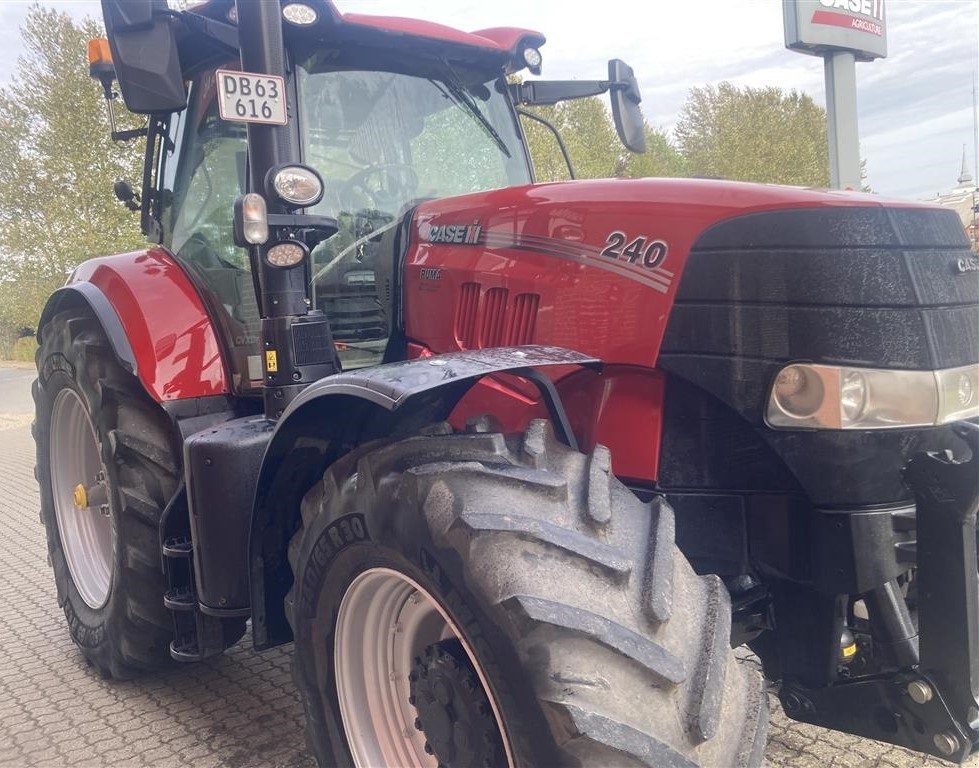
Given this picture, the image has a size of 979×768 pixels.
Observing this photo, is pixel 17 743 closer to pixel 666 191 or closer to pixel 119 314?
pixel 119 314

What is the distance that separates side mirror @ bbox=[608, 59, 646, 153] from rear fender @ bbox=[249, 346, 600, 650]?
5.20ft

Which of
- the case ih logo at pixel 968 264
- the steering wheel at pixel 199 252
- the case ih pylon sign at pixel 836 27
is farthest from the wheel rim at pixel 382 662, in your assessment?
the case ih pylon sign at pixel 836 27

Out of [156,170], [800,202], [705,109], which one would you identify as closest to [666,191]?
[800,202]

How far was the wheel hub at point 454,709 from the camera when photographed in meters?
1.72

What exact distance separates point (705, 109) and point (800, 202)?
90.9ft

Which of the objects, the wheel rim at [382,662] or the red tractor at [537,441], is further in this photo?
the wheel rim at [382,662]

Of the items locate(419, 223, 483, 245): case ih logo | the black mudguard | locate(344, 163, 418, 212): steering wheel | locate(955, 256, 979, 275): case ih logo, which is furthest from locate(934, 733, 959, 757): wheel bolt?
the black mudguard

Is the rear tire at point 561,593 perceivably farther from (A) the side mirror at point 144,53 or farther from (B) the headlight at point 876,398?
(A) the side mirror at point 144,53

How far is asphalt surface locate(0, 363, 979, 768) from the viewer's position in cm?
262

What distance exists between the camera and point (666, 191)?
80.5 inches

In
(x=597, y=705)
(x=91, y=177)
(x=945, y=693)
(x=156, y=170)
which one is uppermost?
(x=91, y=177)

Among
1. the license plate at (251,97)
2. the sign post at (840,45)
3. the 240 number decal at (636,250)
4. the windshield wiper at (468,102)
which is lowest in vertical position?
the 240 number decal at (636,250)

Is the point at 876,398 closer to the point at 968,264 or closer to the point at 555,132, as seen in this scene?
the point at 968,264

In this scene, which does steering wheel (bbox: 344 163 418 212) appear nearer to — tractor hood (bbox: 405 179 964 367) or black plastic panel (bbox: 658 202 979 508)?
tractor hood (bbox: 405 179 964 367)
